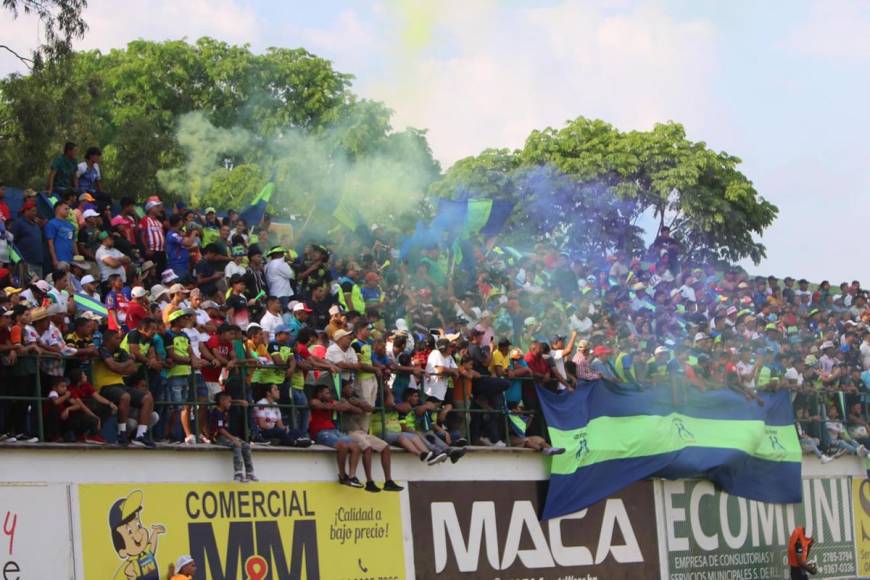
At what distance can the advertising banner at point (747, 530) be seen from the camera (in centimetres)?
2588

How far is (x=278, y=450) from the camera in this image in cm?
1914

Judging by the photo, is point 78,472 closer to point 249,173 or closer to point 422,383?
point 422,383

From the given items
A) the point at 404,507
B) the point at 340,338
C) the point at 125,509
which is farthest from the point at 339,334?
the point at 125,509

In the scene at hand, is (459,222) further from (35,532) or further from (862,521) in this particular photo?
(35,532)

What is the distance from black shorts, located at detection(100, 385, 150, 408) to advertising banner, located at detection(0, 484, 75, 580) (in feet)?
3.38

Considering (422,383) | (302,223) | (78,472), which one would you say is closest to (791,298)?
(302,223)

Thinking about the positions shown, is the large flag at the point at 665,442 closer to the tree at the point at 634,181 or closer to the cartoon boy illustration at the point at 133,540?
the cartoon boy illustration at the point at 133,540

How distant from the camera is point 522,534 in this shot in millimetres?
22922

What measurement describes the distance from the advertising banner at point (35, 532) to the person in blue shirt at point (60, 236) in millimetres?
4555

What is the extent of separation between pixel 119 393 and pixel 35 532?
5.44ft

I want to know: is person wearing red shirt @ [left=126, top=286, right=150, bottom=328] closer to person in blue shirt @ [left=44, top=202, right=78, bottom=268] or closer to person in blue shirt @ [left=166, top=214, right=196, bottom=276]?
person in blue shirt @ [left=44, top=202, right=78, bottom=268]

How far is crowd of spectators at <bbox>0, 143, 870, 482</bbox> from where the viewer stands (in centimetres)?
1719

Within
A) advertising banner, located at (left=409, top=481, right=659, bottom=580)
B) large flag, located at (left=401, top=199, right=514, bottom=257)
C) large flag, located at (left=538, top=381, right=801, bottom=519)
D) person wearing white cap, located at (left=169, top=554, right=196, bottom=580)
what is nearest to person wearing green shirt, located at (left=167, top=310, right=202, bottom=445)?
person wearing white cap, located at (left=169, top=554, right=196, bottom=580)

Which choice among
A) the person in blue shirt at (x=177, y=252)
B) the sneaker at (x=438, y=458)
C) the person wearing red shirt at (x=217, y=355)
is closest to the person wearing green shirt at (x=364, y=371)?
the sneaker at (x=438, y=458)
